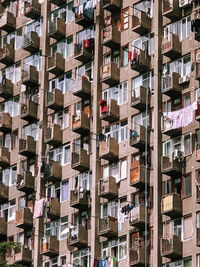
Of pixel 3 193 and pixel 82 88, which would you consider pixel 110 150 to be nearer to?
pixel 82 88

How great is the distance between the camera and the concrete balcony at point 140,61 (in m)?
69.7

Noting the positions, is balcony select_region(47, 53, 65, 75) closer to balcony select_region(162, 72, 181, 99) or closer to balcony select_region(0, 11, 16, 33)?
balcony select_region(0, 11, 16, 33)

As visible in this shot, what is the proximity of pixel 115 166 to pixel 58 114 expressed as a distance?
7048 mm

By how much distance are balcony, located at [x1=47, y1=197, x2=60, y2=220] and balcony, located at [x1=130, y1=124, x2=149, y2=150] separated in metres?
7.04

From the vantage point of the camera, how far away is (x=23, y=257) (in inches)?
2867

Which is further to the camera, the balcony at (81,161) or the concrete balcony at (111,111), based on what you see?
the balcony at (81,161)

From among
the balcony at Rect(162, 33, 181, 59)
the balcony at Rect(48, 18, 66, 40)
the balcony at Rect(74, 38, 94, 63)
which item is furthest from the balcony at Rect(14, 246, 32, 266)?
the balcony at Rect(162, 33, 181, 59)

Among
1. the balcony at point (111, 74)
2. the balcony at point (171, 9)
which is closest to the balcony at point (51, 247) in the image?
the balcony at point (111, 74)

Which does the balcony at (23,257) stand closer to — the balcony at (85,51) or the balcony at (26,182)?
the balcony at (26,182)

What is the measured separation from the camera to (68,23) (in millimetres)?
76688

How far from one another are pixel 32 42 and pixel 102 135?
1032 centimetres

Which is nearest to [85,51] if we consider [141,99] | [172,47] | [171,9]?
[141,99]

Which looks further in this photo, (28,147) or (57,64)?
(57,64)

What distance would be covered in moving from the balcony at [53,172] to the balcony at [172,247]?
10.9 m
